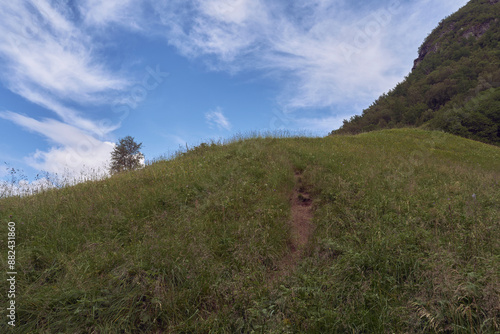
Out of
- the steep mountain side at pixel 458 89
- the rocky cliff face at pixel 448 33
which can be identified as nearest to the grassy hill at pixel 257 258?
the steep mountain side at pixel 458 89

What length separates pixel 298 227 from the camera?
18.1 ft

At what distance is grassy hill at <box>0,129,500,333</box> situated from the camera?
2.65 m

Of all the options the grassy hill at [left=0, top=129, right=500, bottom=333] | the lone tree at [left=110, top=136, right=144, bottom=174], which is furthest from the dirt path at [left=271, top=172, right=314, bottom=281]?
the lone tree at [left=110, top=136, right=144, bottom=174]

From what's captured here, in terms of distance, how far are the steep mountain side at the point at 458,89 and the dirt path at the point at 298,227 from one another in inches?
1313

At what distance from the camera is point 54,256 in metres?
3.99

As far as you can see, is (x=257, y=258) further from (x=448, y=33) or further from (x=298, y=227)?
(x=448, y=33)

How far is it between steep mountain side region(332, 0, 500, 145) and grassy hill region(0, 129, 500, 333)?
3399cm

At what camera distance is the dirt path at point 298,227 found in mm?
3932

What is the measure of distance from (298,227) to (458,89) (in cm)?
5864

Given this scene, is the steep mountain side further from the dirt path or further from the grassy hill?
the grassy hill

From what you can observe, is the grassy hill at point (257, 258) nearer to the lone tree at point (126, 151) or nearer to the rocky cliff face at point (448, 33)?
the lone tree at point (126, 151)

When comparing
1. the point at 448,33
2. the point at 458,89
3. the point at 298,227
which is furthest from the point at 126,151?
the point at 448,33

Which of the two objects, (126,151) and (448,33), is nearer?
(126,151)

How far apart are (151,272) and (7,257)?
273cm
